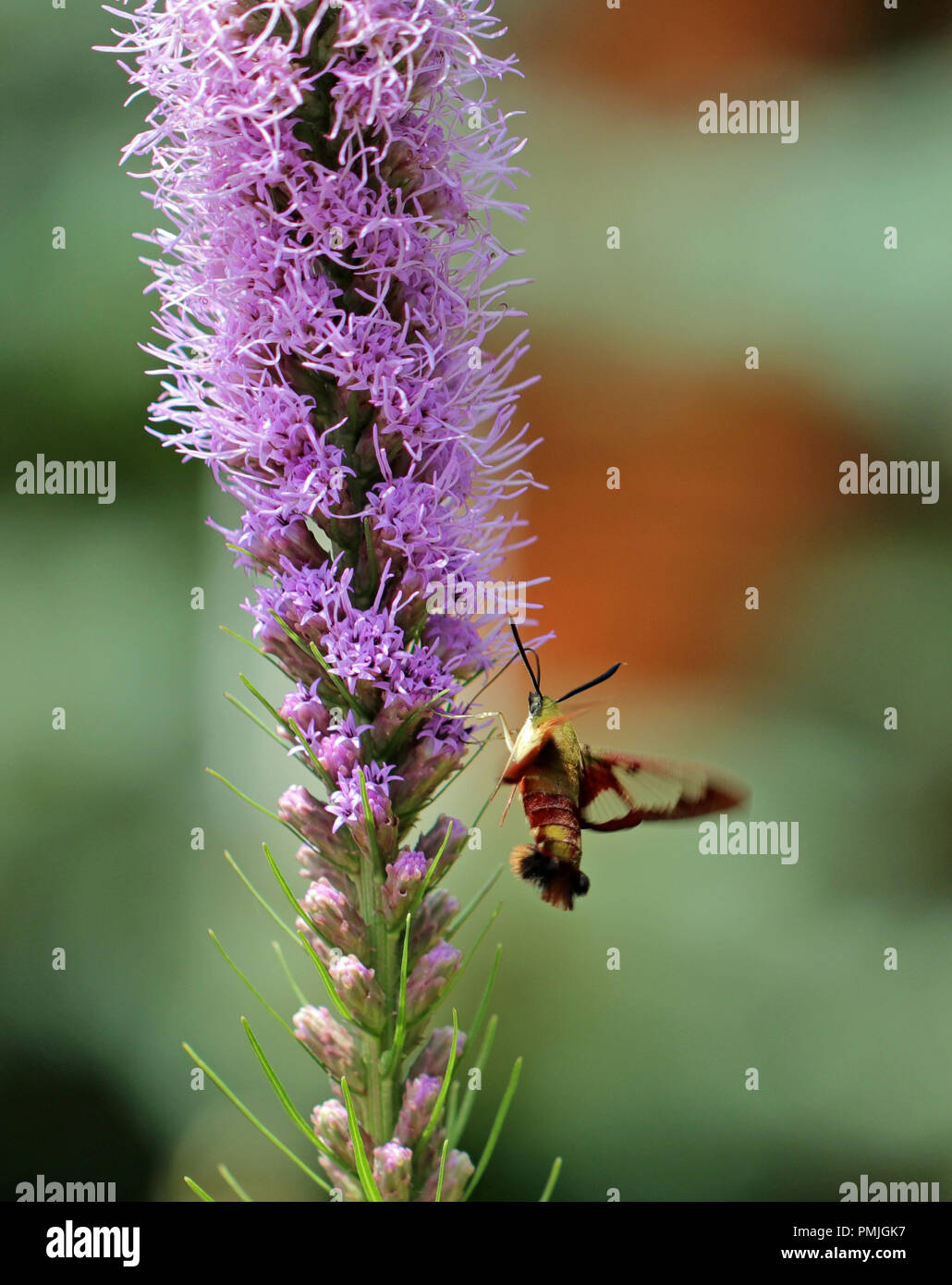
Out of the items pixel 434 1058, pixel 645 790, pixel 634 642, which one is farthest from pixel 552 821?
pixel 634 642

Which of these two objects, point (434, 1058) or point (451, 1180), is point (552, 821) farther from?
point (451, 1180)

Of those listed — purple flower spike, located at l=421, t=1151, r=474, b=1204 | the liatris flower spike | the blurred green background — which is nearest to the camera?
the liatris flower spike

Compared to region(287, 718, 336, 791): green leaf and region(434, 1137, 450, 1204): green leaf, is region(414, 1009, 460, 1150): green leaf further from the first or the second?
region(287, 718, 336, 791): green leaf

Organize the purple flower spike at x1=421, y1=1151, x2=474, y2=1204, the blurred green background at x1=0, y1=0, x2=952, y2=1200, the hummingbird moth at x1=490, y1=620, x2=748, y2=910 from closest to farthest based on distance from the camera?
1. the purple flower spike at x1=421, y1=1151, x2=474, y2=1204
2. the hummingbird moth at x1=490, y1=620, x2=748, y2=910
3. the blurred green background at x1=0, y1=0, x2=952, y2=1200

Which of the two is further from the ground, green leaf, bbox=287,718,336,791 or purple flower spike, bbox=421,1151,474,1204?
green leaf, bbox=287,718,336,791

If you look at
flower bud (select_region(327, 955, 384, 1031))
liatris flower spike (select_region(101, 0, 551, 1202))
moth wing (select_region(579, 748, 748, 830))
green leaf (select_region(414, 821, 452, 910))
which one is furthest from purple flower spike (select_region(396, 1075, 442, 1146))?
moth wing (select_region(579, 748, 748, 830))

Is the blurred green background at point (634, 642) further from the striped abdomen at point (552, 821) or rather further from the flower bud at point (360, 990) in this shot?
the flower bud at point (360, 990)
